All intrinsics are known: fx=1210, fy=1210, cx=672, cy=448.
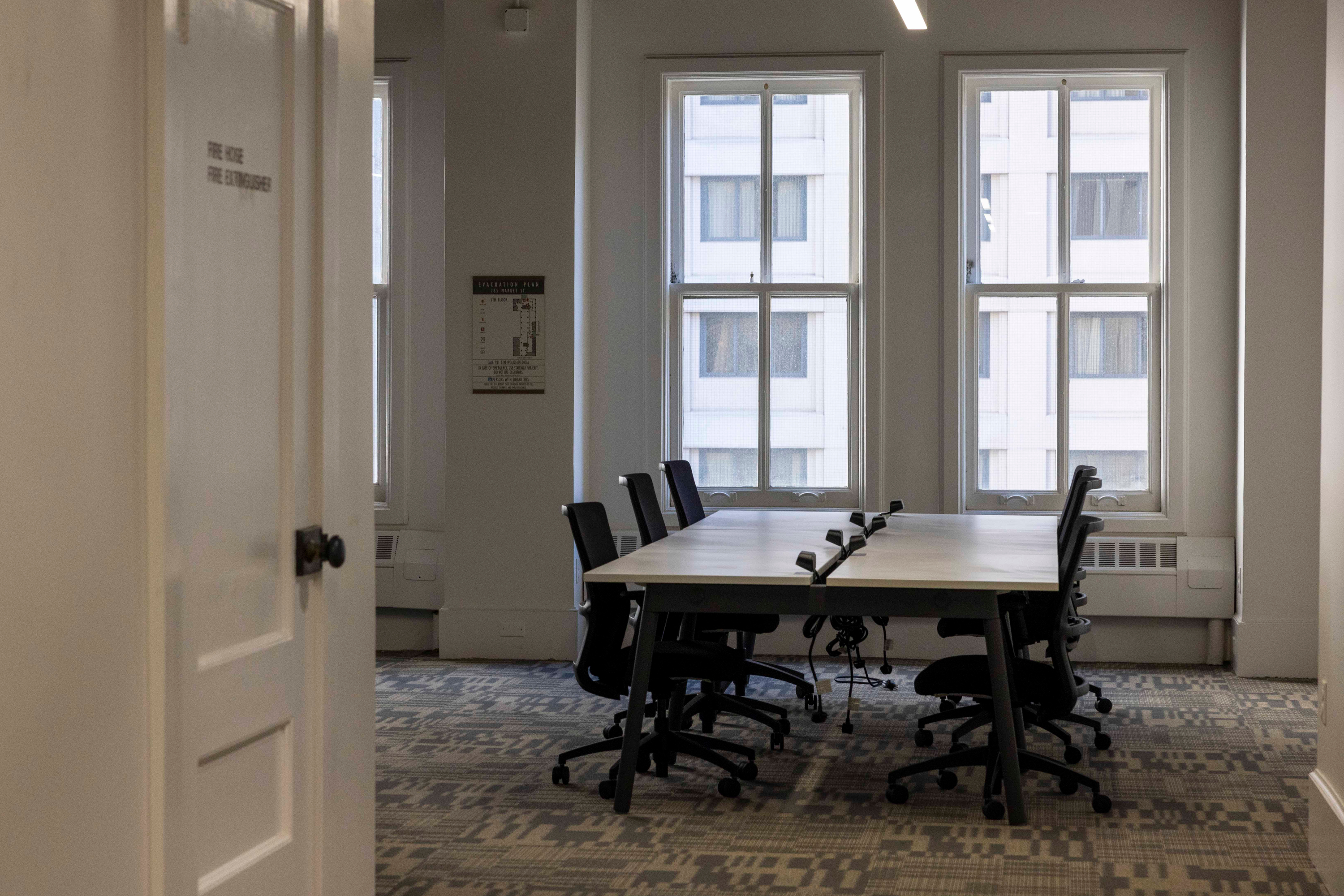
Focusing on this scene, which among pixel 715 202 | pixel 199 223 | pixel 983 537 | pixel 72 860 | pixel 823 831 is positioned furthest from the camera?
pixel 715 202

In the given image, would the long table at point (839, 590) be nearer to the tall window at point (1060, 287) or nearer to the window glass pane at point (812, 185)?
the tall window at point (1060, 287)

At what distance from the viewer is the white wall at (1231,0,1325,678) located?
5.93m

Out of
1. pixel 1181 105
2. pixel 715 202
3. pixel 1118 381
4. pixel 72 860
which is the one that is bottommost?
pixel 72 860

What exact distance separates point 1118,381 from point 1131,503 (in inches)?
25.9

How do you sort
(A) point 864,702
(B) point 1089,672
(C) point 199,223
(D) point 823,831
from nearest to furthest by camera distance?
(C) point 199,223 < (D) point 823,831 < (A) point 864,702 < (B) point 1089,672

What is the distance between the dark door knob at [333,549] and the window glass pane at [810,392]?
4.63 m

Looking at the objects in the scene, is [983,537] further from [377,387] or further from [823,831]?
[377,387]

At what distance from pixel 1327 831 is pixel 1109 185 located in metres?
4.11

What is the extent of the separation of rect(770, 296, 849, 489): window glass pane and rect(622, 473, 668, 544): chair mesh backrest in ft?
4.44

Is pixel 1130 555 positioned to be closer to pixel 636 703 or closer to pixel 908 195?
pixel 908 195

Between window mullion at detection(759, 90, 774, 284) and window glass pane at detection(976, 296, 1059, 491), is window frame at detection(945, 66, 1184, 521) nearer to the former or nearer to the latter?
window glass pane at detection(976, 296, 1059, 491)

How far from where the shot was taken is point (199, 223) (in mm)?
1932

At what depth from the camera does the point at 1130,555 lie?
251 inches

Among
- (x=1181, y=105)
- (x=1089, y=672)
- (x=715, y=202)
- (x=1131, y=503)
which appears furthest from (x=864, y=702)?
(x=1181, y=105)
